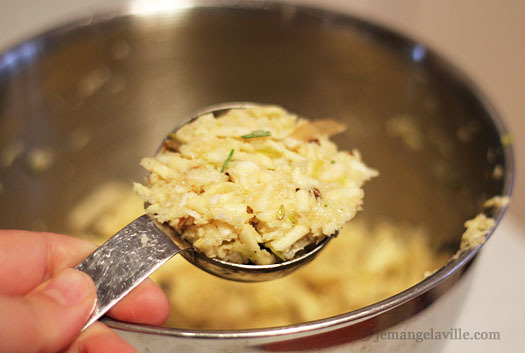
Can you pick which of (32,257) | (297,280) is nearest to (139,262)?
(32,257)

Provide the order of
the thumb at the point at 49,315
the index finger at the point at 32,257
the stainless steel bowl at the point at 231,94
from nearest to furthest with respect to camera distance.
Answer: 1. the thumb at the point at 49,315
2. the index finger at the point at 32,257
3. the stainless steel bowl at the point at 231,94

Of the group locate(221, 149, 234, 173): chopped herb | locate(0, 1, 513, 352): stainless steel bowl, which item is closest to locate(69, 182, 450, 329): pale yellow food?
locate(0, 1, 513, 352): stainless steel bowl

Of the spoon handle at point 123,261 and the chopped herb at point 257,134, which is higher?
the chopped herb at point 257,134

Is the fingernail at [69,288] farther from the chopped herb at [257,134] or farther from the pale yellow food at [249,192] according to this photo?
the chopped herb at [257,134]

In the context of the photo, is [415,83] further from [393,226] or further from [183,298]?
[183,298]

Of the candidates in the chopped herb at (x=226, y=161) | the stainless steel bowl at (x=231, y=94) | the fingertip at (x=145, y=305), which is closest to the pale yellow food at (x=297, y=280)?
the stainless steel bowl at (x=231, y=94)

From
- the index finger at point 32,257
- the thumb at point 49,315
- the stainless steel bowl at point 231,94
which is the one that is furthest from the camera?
the stainless steel bowl at point 231,94
